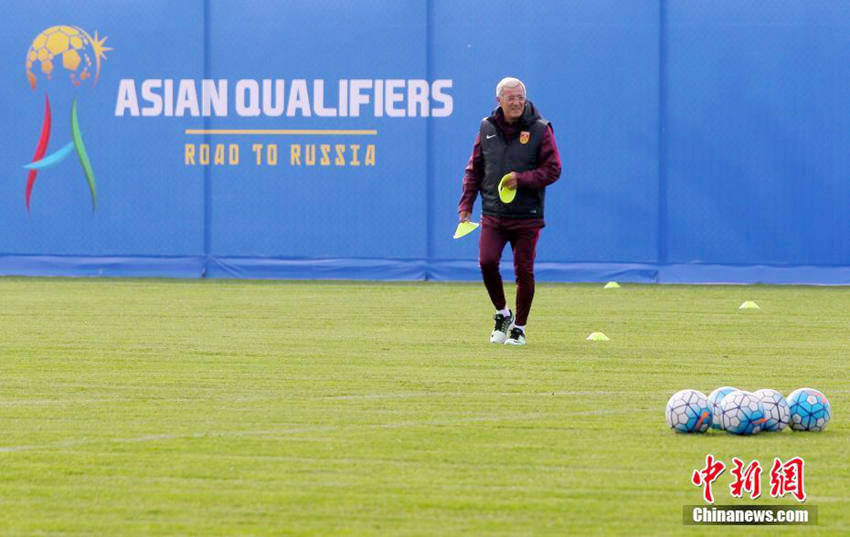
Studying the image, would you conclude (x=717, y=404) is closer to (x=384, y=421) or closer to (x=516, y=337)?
(x=384, y=421)

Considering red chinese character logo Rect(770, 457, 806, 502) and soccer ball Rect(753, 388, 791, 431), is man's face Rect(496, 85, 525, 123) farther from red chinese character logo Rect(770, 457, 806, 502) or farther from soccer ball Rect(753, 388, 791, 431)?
red chinese character logo Rect(770, 457, 806, 502)

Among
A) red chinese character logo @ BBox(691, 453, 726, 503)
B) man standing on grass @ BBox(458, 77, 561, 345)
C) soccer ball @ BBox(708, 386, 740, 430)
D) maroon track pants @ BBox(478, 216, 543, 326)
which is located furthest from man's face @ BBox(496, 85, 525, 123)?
red chinese character logo @ BBox(691, 453, 726, 503)

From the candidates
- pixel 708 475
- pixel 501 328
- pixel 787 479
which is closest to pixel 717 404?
pixel 708 475

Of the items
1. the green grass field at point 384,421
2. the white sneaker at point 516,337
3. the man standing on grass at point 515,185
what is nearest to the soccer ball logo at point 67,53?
the green grass field at point 384,421

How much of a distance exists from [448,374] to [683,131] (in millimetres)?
10610

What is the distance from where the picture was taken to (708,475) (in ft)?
21.0

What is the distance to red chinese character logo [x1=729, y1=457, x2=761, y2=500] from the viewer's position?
6.06 m

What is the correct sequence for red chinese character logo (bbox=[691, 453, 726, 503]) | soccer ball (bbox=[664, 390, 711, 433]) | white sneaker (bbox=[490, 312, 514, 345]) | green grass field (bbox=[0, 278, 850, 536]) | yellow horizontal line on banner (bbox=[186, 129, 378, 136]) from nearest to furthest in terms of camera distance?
1. green grass field (bbox=[0, 278, 850, 536])
2. red chinese character logo (bbox=[691, 453, 726, 503])
3. soccer ball (bbox=[664, 390, 711, 433])
4. white sneaker (bbox=[490, 312, 514, 345])
5. yellow horizontal line on banner (bbox=[186, 129, 378, 136])

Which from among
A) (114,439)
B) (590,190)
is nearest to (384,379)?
(114,439)

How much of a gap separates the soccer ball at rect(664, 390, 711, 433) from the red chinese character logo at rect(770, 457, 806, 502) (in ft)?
2.70

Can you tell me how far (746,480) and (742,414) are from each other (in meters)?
1.21

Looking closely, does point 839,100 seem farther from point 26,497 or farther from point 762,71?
point 26,497

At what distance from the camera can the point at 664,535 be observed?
5.45 metres

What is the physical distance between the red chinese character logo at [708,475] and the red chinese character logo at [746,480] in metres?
0.06
